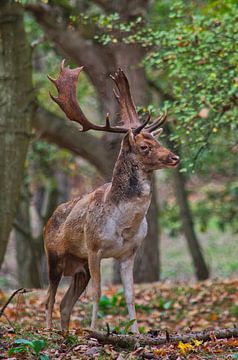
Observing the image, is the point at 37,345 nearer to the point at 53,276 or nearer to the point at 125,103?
the point at 53,276

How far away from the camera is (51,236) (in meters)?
8.66

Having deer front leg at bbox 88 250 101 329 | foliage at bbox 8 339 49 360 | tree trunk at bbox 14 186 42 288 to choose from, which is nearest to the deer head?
deer front leg at bbox 88 250 101 329

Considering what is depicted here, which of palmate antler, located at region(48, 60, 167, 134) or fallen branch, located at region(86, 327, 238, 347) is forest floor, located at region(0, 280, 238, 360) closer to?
fallen branch, located at region(86, 327, 238, 347)

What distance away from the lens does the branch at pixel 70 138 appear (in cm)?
1520

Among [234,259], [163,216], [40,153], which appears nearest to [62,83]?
[40,153]

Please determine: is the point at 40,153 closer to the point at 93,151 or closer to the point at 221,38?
the point at 93,151

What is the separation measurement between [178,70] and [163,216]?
35.2 feet

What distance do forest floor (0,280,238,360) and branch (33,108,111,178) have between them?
8.54 feet

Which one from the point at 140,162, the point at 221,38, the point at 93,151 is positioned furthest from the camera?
the point at 93,151

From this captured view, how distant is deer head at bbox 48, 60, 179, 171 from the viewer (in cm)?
758

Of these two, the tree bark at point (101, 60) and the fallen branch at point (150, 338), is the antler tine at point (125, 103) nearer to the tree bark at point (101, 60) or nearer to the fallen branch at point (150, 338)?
the fallen branch at point (150, 338)

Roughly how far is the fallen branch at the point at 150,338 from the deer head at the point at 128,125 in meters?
1.65

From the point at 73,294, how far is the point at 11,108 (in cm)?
407

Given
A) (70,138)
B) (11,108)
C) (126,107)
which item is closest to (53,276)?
(126,107)
